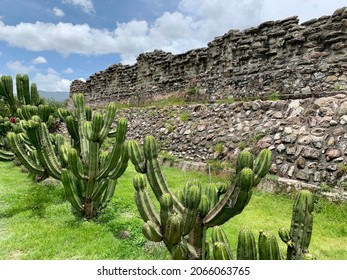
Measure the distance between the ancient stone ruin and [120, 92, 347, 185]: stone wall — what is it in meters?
0.02

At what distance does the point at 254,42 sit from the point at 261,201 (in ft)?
21.8

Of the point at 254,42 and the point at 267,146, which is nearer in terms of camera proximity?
the point at 267,146

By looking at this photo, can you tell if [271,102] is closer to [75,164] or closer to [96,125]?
[96,125]

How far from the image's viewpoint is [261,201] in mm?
6531

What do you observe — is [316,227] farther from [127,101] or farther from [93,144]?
[127,101]

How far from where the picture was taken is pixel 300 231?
9.05 ft

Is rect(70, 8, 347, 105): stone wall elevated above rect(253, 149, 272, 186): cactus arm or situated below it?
above

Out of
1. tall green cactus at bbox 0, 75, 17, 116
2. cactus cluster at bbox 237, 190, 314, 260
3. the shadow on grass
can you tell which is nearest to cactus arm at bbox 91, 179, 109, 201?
the shadow on grass

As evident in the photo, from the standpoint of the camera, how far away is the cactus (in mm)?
2717

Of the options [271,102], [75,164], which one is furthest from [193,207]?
[271,102]

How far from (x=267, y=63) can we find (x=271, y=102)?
2.65m

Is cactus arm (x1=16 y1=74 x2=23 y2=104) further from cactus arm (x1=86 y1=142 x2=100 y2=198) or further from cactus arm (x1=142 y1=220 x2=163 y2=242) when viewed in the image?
cactus arm (x1=142 y1=220 x2=163 y2=242)

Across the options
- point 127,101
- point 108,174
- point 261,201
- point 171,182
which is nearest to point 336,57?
point 261,201

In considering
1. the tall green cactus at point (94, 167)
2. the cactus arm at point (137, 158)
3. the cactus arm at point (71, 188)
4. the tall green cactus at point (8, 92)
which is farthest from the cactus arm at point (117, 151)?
the tall green cactus at point (8, 92)
